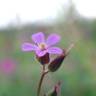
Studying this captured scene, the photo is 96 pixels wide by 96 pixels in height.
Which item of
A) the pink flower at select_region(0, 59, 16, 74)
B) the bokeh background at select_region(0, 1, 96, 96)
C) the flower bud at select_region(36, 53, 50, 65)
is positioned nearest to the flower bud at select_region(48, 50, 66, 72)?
the flower bud at select_region(36, 53, 50, 65)

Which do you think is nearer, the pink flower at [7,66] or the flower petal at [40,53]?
the flower petal at [40,53]

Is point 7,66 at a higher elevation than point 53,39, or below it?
below

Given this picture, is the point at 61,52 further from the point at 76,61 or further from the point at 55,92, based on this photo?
the point at 76,61

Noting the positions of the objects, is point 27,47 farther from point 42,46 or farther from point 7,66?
point 7,66

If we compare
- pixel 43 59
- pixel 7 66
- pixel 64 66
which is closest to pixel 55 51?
pixel 43 59

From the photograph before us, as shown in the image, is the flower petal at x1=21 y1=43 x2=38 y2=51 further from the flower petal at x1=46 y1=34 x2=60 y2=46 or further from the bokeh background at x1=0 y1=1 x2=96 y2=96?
the bokeh background at x1=0 y1=1 x2=96 y2=96

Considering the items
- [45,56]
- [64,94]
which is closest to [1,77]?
[64,94]

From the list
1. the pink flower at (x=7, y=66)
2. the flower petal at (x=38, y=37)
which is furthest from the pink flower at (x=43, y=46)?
the pink flower at (x=7, y=66)

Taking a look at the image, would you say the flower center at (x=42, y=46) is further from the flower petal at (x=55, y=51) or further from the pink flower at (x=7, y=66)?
the pink flower at (x=7, y=66)

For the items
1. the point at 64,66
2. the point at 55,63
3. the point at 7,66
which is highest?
the point at 55,63
